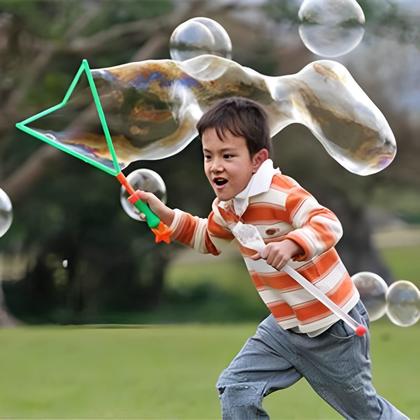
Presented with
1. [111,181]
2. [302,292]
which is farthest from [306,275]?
[111,181]

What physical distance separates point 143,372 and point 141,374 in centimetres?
12

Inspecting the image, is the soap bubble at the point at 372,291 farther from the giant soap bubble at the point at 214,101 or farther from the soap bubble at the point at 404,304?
the giant soap bubble at the point at 214,101

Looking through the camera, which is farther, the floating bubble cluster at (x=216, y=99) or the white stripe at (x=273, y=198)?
the floating bubble cluster at (x=216, y=99)

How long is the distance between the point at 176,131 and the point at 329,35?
739 mm

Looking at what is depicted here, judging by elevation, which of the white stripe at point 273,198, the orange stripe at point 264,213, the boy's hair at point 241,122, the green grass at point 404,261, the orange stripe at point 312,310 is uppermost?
the boy's hair at point 241,122

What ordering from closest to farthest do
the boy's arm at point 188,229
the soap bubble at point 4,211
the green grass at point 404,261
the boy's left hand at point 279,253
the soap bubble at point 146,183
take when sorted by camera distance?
the boy's left hand at point 279,253
the boy's arm at point 188,229
the soap bubble at point 146,183
the soap bubble at point 4,211
the green grass at point 404,261

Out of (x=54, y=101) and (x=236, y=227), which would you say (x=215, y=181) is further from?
(x=54, y=101)

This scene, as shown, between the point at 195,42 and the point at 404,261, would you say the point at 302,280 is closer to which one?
the point at 195,42

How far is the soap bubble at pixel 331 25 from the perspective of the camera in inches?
167

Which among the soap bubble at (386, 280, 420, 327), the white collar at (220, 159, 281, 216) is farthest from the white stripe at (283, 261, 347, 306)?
the soap bubble at (386, 280, 420, 327)

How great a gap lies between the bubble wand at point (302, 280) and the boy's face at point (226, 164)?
11 centimetres

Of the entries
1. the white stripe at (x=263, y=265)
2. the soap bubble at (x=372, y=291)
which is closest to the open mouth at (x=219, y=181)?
the white stripe at (x=263, y=265)

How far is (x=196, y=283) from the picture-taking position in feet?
50.1

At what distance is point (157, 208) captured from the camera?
3371mm
